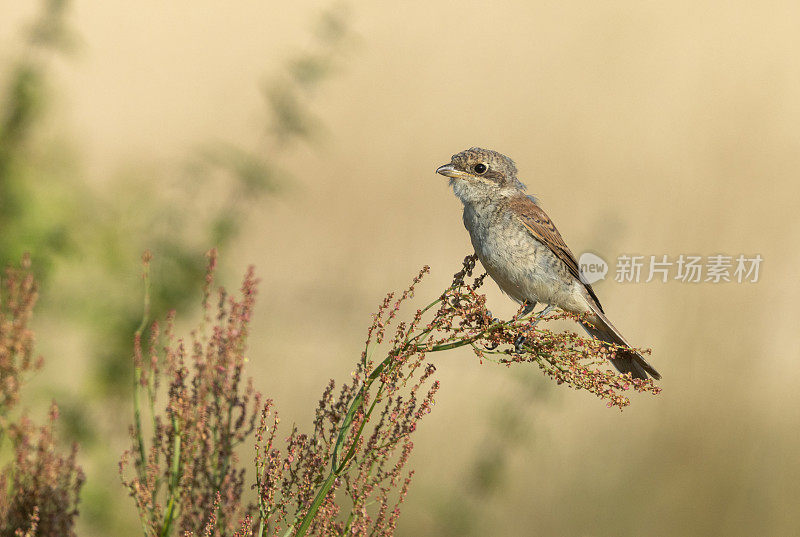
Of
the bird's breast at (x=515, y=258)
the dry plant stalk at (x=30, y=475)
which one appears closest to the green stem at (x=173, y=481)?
the dry plant stalk at (x=30, y=475)

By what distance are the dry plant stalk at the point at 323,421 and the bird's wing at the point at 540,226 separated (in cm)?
55

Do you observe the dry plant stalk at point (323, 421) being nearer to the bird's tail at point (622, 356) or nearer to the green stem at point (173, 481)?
the green stem at point (173, 481)

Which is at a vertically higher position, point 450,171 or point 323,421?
point 450,171

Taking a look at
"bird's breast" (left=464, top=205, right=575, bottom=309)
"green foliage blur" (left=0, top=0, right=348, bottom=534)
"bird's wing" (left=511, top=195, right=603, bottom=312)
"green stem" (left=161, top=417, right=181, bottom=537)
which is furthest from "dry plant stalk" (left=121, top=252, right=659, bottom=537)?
"green foliage blur" (left=0, top=0, right=348, bottom=534)

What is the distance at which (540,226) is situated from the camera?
2670 mm

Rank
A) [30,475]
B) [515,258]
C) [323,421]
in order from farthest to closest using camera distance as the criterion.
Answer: [515,258], [30,475], [323,421]

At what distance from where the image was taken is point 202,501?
83.7 inches

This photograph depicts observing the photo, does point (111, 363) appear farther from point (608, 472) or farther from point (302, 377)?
point (608, 472)

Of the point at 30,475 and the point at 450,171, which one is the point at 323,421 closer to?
the point at 30,475

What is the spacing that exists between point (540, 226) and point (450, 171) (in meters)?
0.34

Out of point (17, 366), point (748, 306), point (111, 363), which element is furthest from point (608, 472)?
point (17, 366)

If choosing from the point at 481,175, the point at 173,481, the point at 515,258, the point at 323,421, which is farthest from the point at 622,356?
the point at 173,481

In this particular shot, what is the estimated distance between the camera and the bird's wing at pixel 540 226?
8.68 ft

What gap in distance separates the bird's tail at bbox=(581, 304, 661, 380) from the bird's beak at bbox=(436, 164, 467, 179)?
23.1 inches
